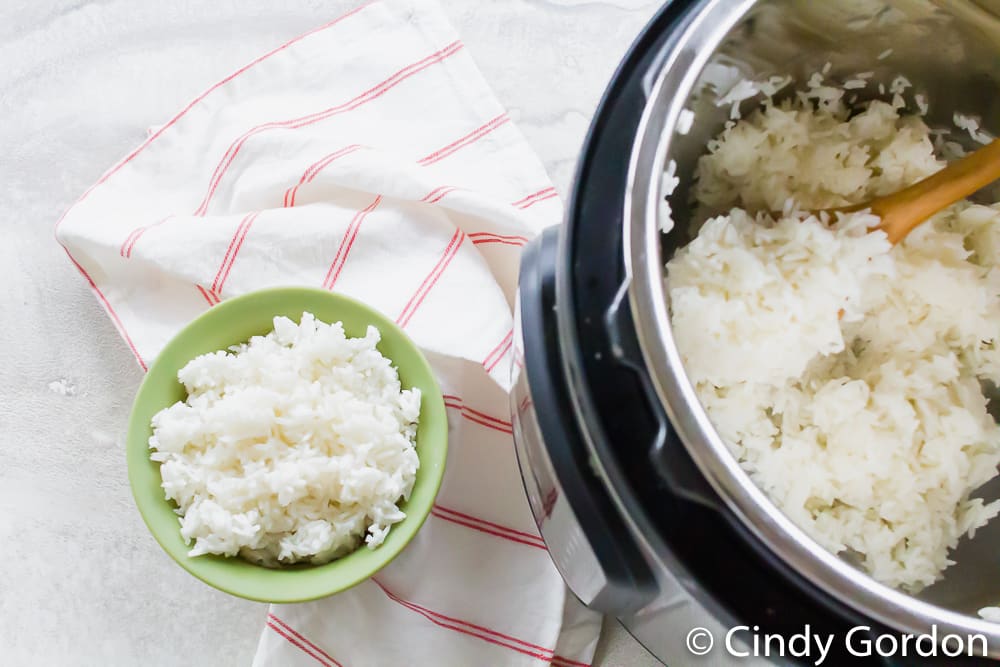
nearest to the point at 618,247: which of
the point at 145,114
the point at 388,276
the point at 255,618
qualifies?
the point at 388,276

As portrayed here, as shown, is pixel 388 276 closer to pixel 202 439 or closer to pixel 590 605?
pixel 202 439

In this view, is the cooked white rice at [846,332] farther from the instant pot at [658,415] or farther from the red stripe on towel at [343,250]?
the red stripe on towel at [343,250]

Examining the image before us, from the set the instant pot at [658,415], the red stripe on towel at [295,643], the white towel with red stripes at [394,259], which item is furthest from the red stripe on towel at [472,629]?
the instant pot at [658,415]

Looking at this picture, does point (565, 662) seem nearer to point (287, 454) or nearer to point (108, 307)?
point (287, 454)

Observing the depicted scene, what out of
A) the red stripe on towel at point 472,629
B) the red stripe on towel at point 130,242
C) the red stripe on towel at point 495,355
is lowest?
the red stripe on towel at point 472,629

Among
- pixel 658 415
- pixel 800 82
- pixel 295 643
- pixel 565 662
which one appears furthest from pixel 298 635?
pixel 800 82

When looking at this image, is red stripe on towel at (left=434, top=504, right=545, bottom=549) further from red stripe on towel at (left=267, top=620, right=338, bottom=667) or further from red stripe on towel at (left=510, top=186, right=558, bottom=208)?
red stripe on towel at (left=510, top=186, right=558, bottom=208)

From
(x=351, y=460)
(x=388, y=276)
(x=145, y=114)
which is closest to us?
(x=351, y=460)
